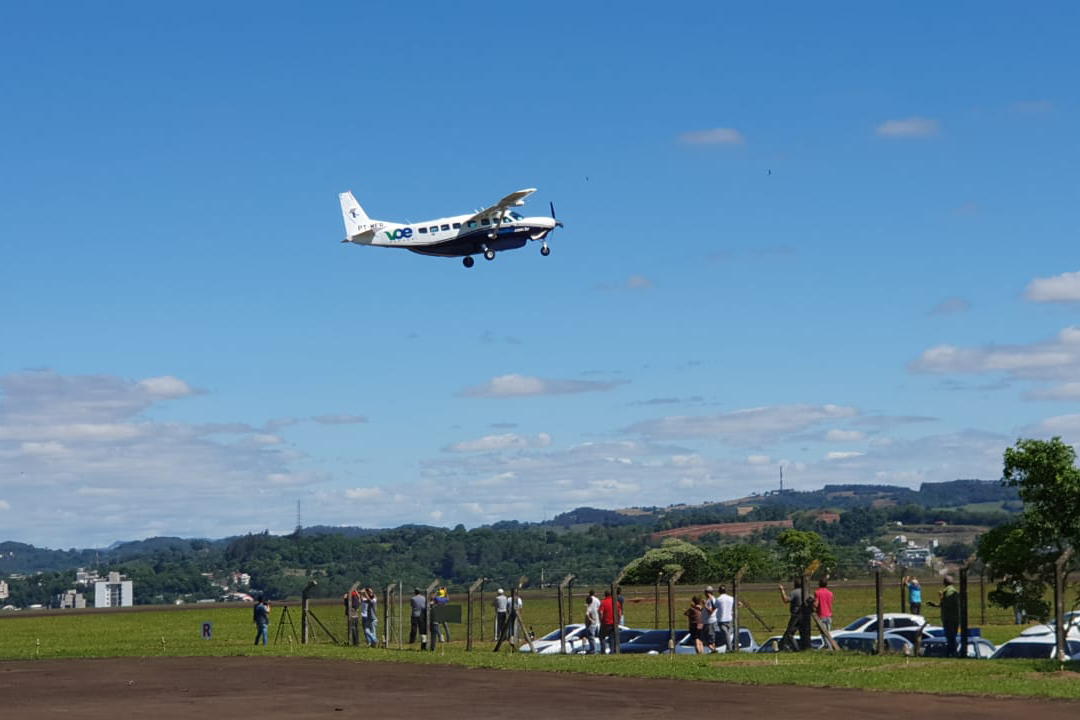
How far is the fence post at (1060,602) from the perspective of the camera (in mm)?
28125

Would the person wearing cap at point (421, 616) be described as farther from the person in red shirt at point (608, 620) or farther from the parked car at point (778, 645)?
the parked car at point (778, 645)

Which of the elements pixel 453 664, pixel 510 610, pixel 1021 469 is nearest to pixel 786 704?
pixel 1021 469

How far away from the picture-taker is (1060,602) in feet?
93.4

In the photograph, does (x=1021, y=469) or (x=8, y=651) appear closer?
(x=1021, y=469)

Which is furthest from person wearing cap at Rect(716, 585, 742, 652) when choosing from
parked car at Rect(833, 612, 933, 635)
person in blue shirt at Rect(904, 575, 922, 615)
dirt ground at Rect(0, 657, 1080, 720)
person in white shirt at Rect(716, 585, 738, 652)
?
person in blue shirt at Rect(904, 575, 922, 615)

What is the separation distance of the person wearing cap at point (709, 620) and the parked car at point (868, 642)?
2780 mm

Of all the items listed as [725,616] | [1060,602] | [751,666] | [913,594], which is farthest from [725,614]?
[913,594]

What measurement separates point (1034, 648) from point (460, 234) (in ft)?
126

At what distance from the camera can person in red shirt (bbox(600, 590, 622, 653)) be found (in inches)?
1423

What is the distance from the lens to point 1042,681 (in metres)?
26.0

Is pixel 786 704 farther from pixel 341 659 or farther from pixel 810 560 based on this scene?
pixel 810 560

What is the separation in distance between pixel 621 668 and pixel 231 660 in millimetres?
11867

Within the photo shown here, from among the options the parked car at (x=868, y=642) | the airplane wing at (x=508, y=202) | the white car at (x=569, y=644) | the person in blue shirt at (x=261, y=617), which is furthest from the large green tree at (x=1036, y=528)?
the airplane wing at (x=508, y=202)

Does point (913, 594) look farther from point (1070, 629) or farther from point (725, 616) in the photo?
point (1070, 629)
